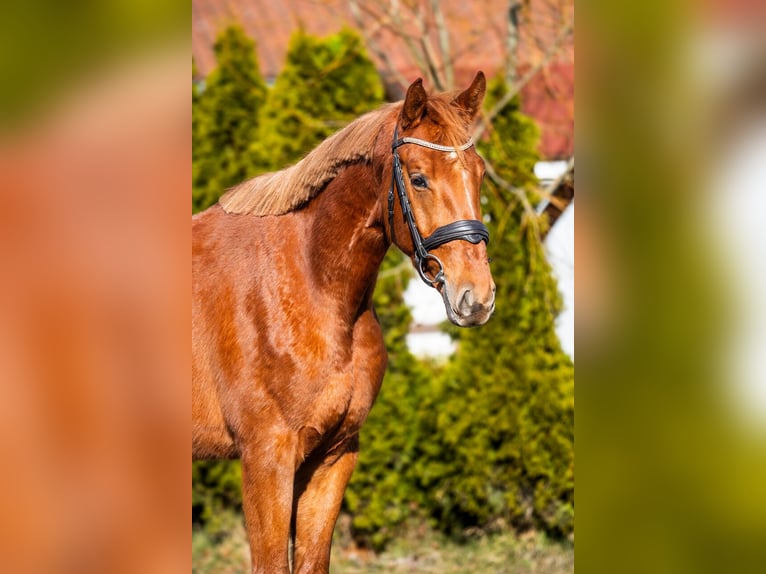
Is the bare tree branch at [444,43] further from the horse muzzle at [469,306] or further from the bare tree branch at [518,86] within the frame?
the horse muzzle at [469,306]

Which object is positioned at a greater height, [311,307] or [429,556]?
[311,307]

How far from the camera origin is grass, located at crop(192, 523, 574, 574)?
543 centimetres

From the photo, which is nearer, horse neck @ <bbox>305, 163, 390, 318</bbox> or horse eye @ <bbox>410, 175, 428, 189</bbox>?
horse eye @ <bbox>410, 175, 428, 189</bbox>

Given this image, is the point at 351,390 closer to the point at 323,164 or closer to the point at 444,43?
the point at 323,164

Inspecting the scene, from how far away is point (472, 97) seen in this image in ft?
8.38

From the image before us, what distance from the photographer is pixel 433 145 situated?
2346 mm

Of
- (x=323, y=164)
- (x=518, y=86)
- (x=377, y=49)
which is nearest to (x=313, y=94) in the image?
(x=377, y=49)

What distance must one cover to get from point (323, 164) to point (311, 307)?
1.61ft

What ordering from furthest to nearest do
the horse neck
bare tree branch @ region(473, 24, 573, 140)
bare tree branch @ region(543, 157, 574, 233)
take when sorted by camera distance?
1. bare tree branch @ region(543, 157, 574, 233)
2. bare tree branch @ region(473, 24, 573, 140)
3. the horse neck

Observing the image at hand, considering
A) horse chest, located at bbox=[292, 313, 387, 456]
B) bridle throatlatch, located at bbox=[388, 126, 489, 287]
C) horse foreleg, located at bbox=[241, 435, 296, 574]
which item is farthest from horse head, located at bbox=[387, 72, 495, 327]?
horse foreleg, located at bbox=[241, 435, 296, 574]
